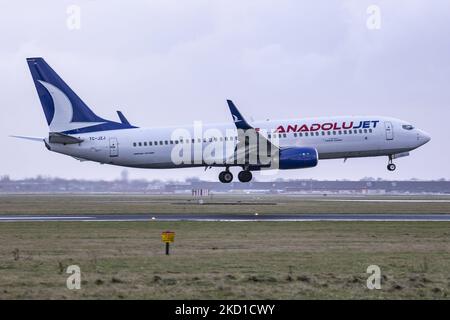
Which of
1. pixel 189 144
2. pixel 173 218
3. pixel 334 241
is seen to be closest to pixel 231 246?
pixel 334 241

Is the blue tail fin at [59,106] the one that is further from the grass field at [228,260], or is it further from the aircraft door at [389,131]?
the aircraft door at [389,131]

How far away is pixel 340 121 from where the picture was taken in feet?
216

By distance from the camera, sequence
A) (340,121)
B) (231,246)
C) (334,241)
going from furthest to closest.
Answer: (340,121), (334,241), (231,246)

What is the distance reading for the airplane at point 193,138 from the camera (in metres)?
65.4

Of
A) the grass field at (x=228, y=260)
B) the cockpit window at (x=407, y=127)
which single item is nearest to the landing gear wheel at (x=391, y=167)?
the cockpit window at (x=407, y=127)

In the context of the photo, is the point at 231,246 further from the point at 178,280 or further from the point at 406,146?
the point at 406,146

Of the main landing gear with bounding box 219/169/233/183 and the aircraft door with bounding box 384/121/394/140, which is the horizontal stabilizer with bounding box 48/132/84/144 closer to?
the main landing gear with bounding box 219/169/233/183

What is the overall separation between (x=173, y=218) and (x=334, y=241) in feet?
55.9

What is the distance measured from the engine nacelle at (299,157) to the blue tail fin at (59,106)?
46.8ft
